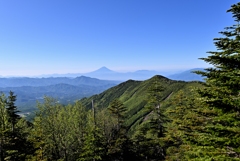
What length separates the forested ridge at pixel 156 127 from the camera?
1051 centimetres

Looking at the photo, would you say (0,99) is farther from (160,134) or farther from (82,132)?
(160,134)

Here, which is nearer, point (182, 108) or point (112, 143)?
point (182, 108)

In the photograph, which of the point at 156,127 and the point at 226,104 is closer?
the point at 226,104

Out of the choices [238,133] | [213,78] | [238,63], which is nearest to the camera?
[238,133]

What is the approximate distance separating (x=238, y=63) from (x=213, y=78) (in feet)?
5.37

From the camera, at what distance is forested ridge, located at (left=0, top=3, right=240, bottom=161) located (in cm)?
1051

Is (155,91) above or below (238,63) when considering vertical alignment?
below

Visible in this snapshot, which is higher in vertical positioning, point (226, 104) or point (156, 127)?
point (226, 104)

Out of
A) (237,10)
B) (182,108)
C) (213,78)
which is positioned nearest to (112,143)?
(182,108)

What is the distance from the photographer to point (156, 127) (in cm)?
4191

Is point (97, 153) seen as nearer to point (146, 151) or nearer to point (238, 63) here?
point (146, 151)

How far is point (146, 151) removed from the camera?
4600 cm

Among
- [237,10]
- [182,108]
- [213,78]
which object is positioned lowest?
[182,108]

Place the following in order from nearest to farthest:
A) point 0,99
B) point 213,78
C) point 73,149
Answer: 1. point 213,78
2. point 0,99
3. point 73,149
